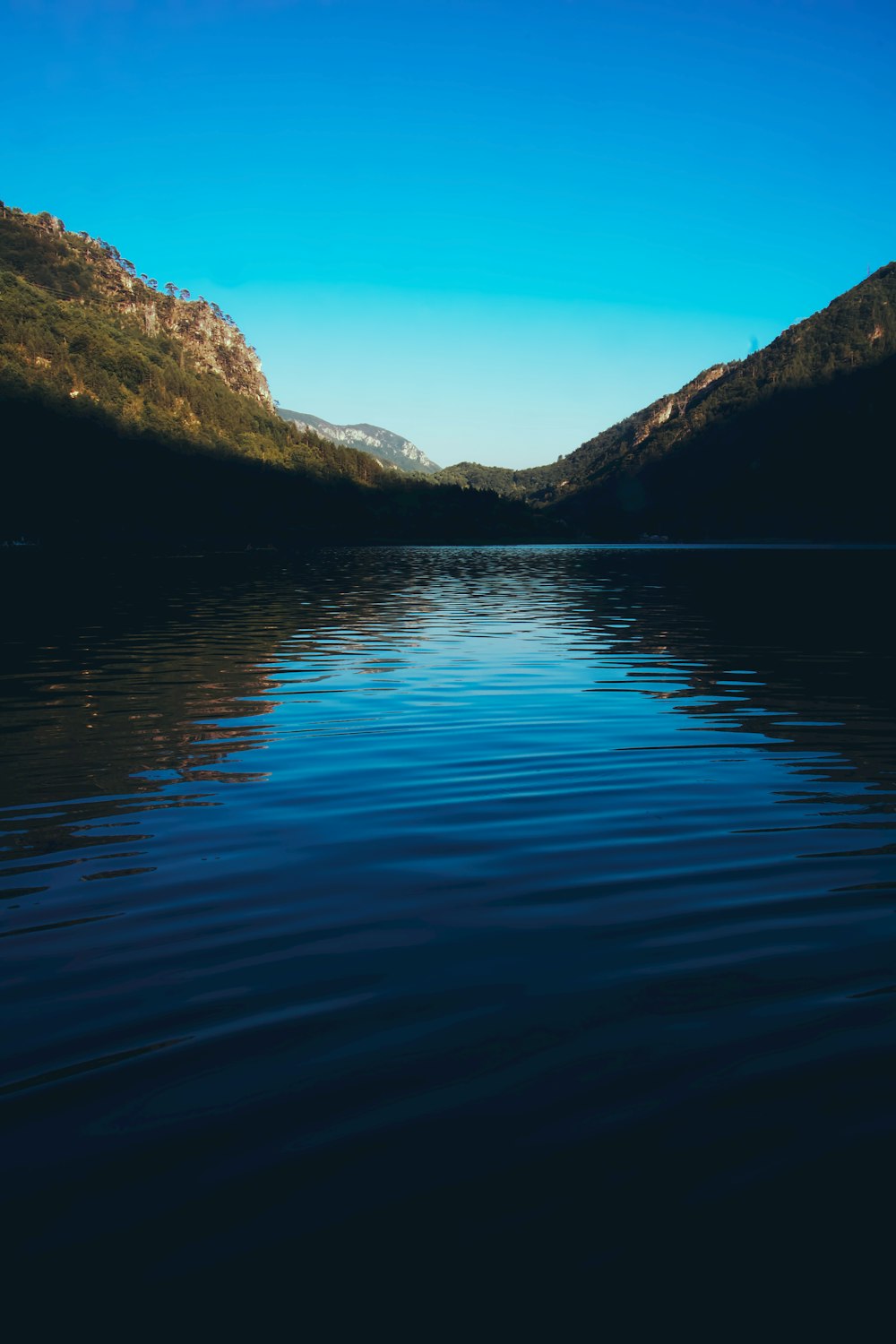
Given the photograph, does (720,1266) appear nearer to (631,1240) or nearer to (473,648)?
(631,1240)

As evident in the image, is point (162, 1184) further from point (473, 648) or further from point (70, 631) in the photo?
point (70, 631)

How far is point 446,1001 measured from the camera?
6.76m

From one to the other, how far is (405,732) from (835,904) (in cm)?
1024

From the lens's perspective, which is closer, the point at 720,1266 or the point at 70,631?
the point at 720,1266

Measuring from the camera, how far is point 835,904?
8.70 metres

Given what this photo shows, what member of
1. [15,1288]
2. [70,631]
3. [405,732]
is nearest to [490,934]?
[15,1288]

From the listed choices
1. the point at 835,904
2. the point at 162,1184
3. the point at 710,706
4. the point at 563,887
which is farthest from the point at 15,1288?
the point at 710,706

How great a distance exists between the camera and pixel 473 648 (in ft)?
107

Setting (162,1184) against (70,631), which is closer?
(162,1184)

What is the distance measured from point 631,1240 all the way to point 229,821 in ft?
28.2

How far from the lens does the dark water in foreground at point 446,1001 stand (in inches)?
169

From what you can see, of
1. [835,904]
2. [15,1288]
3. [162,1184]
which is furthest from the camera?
[835,904]

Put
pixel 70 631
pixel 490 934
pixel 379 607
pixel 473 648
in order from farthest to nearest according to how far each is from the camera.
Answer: pixel 379 607
pixel 70 631
pixel 473 648
pixel 490 934

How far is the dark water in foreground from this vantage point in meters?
4.29
